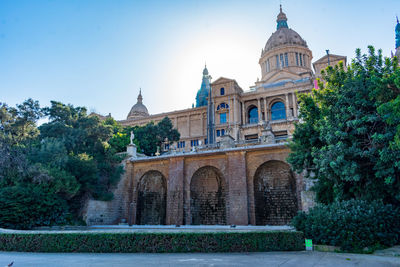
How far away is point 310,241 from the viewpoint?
9.59m

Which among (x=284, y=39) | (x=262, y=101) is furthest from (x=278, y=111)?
(x=284, y=39)

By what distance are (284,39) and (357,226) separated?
170 feet

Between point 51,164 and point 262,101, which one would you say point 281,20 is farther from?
point 51,164

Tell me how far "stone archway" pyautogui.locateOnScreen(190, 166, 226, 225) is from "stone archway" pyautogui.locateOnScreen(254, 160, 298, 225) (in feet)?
9.11

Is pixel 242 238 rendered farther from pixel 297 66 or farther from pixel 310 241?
pixel 297 66

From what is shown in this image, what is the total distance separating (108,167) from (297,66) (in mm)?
41364

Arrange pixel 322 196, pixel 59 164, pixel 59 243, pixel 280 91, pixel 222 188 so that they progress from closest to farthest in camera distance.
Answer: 1. pixel 59 243
2. pixel 322 196
3. pixel 59 164
4. pixel 222 188
5. pixel 280 91

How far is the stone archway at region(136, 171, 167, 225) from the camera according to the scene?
77.3ft

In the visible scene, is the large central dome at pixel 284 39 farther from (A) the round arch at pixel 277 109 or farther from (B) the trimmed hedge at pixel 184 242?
(B) the trimmed hedge at pixel 184 242

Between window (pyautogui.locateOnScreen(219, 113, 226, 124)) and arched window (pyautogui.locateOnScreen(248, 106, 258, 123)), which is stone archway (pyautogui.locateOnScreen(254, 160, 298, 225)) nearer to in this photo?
window (pyautogui.locateOnScreen(219, 113, 226, 124))

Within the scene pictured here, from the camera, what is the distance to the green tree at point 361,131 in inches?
391

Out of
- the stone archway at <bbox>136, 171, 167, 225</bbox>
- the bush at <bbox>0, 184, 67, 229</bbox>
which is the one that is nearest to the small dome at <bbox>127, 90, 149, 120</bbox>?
the stone archway at <bbox>136, 171, 167, 225</bbox>

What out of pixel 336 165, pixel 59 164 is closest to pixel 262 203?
pixel 336 165

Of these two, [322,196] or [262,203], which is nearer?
[322,196]
